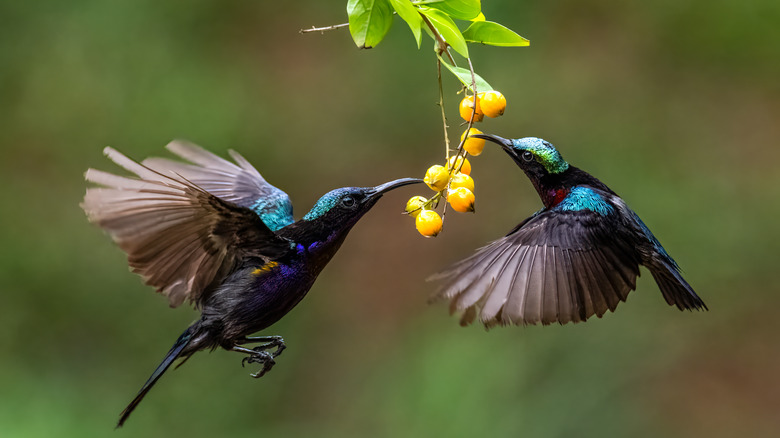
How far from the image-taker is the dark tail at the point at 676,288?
199cm

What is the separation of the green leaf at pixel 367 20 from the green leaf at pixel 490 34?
18 cm

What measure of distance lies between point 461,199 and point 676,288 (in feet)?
2.54

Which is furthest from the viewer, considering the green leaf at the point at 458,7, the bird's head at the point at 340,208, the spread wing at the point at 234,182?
the spread wing at the point at 234,182

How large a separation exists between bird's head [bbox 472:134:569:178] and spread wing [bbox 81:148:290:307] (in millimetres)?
585

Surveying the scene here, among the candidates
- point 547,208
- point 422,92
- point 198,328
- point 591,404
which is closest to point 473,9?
point 547,208

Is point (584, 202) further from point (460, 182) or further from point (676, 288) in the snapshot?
point (460, 182)

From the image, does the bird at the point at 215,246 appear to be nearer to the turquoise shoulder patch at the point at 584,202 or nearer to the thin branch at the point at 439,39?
the thin branch at the point at 439,39

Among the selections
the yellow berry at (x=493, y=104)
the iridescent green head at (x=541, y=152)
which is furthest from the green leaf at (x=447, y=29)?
the iridescent green head at (x=541, y=152)

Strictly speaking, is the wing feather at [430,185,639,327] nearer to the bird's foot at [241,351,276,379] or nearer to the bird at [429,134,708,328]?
the bird at [429,134,708,328]

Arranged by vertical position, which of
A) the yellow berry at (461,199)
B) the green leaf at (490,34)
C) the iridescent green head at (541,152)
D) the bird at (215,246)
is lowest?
the bird at (215,246)

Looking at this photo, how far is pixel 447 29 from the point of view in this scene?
1.52 m

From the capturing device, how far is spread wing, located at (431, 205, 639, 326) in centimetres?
181

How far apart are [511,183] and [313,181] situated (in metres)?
1.23

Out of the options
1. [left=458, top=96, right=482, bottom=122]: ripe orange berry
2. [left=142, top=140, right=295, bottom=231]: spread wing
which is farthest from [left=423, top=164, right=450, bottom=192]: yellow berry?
[left=142, top=140, right=295, bottom=231]: spread wing
